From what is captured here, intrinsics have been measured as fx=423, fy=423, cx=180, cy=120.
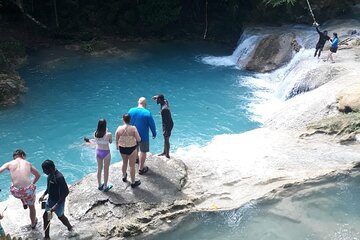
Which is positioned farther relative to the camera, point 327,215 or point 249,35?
point 249,35

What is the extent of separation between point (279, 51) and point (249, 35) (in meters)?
2.47

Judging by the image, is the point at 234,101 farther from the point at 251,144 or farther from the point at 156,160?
the point at 156,160

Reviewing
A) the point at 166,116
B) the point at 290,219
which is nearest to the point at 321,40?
the point at 166,116

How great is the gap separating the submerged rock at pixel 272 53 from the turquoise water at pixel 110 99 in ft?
3.53

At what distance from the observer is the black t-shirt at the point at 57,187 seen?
6.96 m

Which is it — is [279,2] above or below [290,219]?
above

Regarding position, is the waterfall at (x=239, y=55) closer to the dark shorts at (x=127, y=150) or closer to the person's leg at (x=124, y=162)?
the person's leg at (x=124, y=162)

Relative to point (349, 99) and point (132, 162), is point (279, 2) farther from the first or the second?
point (132, 162)

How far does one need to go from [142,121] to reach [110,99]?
29.3 feet

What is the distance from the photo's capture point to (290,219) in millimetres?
7910

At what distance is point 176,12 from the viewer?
2322 cm

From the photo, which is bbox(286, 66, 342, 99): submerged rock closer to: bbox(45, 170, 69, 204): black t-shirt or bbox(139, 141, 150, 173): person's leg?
bbox(139, 141, 150, 173): person's leg

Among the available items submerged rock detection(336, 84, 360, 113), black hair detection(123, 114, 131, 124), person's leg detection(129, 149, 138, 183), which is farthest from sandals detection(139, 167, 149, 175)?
submerged rock detection(336, 84, 360, 113)

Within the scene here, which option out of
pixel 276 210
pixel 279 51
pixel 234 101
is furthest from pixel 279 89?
pixel 276 210
